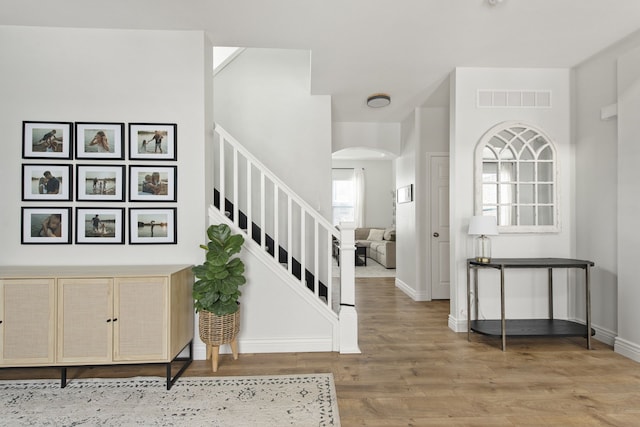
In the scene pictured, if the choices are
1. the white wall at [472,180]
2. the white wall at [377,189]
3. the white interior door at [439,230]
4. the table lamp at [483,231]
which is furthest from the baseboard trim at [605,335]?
the white wall at [377,189]

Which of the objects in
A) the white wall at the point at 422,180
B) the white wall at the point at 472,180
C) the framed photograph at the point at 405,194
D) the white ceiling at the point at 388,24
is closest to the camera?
the white ceiling at the point at 388,24

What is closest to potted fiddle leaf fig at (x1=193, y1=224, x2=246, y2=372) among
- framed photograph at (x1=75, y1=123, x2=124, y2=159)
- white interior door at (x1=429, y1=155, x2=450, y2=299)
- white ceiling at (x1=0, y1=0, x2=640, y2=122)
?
framed photograph at (x1=75, y1=123, x2=124, y2=159)

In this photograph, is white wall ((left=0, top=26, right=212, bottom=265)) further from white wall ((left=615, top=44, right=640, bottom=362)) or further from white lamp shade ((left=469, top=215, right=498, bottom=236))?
white wall ((left=615, top=44, right=640, bottom=362))

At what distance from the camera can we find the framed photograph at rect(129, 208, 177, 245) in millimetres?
3066

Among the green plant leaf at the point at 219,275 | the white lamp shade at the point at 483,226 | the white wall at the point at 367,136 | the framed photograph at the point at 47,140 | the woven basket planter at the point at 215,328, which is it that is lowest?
the woven basket planter at the point at 215,328

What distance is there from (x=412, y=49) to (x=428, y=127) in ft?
6.75

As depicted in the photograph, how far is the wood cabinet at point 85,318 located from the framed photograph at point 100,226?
1.76 feet

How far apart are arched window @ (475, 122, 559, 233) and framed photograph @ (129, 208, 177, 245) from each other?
123 inches

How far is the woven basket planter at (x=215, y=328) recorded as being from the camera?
283cm

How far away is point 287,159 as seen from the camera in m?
4.69

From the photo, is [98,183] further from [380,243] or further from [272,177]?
[380,243]

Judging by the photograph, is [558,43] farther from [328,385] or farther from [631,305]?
[328,385]

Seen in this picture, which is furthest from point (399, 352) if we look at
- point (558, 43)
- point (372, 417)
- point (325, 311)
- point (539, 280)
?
point (558, 43)

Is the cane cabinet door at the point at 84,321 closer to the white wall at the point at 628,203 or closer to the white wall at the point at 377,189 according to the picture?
the white wall at the point at 628,203
